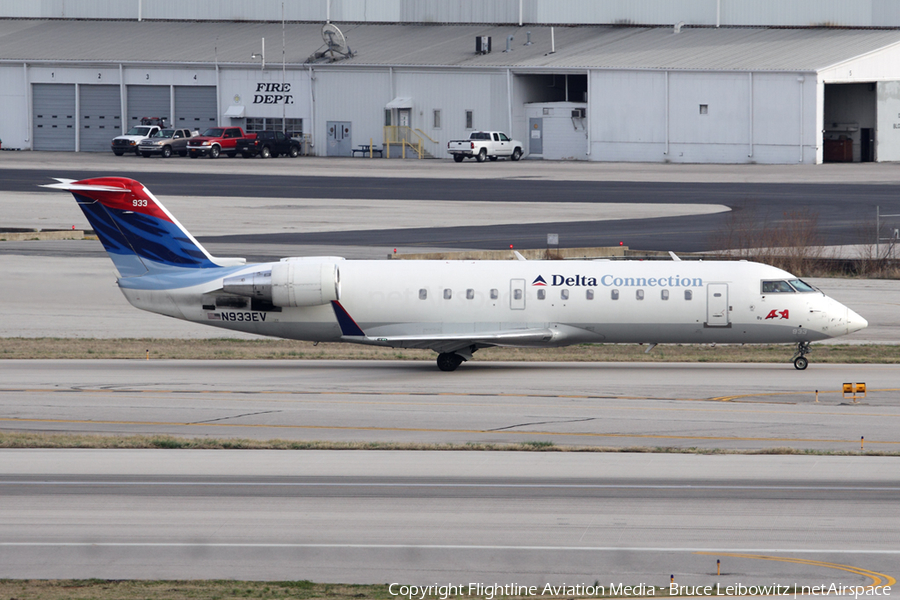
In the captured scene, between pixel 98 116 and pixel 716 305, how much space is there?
85.4m

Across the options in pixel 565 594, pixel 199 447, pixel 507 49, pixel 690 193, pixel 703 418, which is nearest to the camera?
pixel 565 594

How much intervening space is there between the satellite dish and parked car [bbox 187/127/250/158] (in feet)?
32.4

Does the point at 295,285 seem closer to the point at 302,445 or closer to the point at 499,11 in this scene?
the point at 302,445

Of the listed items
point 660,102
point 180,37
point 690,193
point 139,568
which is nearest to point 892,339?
point 139,568

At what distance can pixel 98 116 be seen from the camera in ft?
343

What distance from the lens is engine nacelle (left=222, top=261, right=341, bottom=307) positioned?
30.2m

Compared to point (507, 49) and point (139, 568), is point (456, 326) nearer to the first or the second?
point (139, 568)

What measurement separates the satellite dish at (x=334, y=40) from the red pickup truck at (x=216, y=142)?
32.2 feet

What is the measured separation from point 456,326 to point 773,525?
1458cm

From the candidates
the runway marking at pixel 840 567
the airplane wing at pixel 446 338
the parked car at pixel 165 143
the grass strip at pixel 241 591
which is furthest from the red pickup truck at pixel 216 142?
the runway marking at pixel 840 567

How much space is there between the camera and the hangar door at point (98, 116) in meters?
104

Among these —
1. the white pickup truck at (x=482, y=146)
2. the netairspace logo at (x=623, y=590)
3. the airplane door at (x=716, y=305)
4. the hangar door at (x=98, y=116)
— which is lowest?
the netairspace logo at (x=623, y=590)

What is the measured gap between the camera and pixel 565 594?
14.2 metres

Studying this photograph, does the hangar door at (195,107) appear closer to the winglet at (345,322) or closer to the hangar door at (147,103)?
the hangar door at (147,103)
